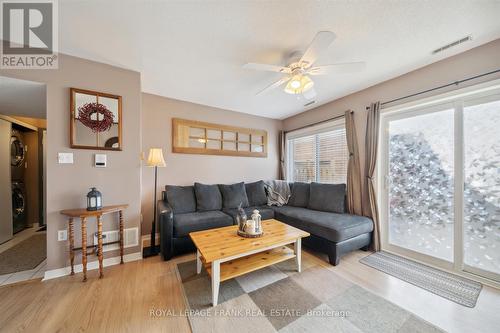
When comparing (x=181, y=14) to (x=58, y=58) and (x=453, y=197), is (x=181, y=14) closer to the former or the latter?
(x=58, y=58)

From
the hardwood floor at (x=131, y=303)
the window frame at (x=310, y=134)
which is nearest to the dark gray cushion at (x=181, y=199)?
the hardwood floor at (x=131, y=303)

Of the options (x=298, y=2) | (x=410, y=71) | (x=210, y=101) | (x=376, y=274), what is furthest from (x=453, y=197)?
(x=210, y=101)

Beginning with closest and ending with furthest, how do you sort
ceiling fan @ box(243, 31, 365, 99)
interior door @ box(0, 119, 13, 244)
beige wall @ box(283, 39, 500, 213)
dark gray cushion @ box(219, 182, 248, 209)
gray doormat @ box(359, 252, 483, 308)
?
ceiling fan @ box(243, 31, 365, 99), gray doormat @ box(359, 252, 483, 308), beige wall @ box(283, 39, 500, 213), interior door @ box(0, 119, 13, 244), dark gray cushion @ box(219, 182, 248, 209)

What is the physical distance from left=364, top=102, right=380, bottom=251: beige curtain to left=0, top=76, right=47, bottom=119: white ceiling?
4.24m

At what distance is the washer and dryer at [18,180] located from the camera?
3.05 metres

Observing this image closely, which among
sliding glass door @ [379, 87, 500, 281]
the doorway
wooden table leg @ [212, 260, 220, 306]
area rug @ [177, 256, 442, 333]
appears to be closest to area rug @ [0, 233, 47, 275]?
the doorway

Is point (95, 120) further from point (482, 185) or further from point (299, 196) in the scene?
point (482, 185)

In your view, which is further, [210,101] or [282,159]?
[282,159]

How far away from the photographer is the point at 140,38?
5.63 feet

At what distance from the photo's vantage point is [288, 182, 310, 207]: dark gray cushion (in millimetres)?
3367

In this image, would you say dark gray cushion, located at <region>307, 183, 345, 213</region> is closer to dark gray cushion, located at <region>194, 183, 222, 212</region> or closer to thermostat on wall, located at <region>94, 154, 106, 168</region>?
dark gray cushion, located at <region>194, 183, 222, 212</region>

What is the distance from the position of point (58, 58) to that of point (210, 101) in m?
1.96

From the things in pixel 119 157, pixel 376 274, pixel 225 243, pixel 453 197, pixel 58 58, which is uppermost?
pixel 58 58

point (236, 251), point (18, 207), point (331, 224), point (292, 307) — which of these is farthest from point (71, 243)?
point (331, 224)
